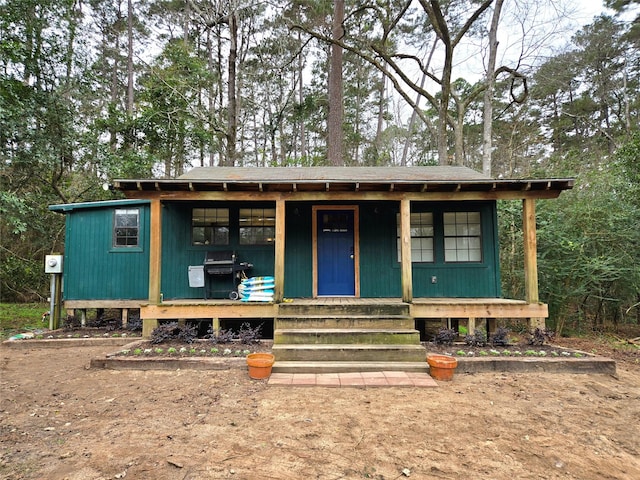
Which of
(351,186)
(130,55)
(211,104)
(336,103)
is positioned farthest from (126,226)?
(130,55)

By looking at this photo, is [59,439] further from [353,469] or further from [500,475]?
[500,475]

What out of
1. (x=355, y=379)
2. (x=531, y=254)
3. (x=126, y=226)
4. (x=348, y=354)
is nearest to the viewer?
(x=355, y=379)

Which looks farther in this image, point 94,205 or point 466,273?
point 94,205

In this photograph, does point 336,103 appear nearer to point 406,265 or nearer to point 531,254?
point 406,265

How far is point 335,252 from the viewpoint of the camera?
6660 mm

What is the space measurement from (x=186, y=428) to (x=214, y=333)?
2.62 m

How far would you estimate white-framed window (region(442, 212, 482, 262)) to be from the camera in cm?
657

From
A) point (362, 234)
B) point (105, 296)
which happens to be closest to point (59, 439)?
point (105, 296)

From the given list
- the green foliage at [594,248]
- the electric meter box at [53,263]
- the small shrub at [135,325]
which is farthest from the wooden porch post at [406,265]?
the electric meter box at [53,263]

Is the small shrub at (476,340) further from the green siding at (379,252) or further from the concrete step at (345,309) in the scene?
the green siding at (379,252)

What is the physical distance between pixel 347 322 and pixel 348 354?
1.82 feet

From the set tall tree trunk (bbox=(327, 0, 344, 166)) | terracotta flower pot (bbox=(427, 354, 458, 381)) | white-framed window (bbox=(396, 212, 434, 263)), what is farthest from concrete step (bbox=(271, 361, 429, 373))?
tall tree trunk (bbox=(327, 0, 344, 166))

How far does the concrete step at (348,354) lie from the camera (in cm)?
457

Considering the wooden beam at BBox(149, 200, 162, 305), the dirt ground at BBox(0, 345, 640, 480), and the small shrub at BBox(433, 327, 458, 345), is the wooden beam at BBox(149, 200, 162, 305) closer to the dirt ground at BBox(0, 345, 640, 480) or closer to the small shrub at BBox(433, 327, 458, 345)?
the dirt ground at BBox(0, 345, 640, 480)
